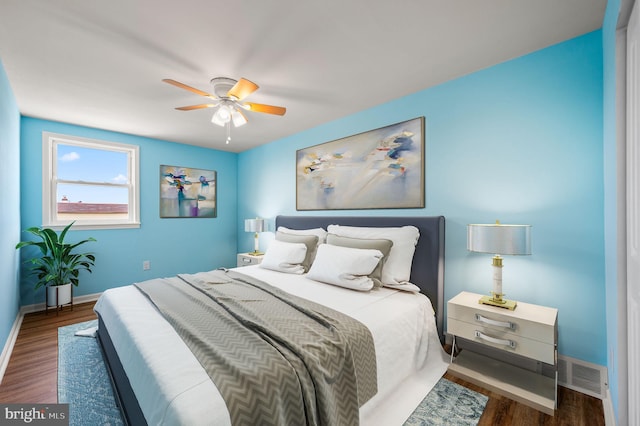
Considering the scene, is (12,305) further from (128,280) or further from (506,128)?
(506,128)

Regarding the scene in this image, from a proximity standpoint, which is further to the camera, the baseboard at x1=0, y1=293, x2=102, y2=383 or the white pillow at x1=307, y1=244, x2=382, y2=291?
the white pillow at x1=307, y1=244, x2=382, y2=291

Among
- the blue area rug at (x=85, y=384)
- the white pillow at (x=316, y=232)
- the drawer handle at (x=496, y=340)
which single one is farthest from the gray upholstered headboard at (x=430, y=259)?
the blue area rug at (x=85, y=384)

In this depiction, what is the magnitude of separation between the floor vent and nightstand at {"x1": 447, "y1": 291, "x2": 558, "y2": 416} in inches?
2.8

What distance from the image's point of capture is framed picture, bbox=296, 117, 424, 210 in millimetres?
2715

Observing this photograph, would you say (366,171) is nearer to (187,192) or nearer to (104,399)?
(104,399)

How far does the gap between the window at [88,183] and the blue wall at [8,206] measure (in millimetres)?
625

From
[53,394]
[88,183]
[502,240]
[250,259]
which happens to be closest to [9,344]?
[53,394]

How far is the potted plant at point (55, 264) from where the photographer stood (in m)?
3.19

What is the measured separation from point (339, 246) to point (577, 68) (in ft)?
7.22

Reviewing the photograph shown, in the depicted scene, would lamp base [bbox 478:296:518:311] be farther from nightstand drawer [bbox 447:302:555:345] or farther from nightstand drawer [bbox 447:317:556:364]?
nightstand drawer [bbox 447:317:556:364]

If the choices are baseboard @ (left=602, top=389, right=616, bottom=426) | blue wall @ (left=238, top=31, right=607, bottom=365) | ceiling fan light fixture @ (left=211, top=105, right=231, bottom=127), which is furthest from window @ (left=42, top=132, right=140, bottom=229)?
baseboard @ (left=602, top=389, right=616, bottom=426)

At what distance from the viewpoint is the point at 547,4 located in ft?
5.23

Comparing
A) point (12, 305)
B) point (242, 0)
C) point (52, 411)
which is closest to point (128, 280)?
point (12, 305)

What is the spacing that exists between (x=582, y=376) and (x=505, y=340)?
1.99 feet
